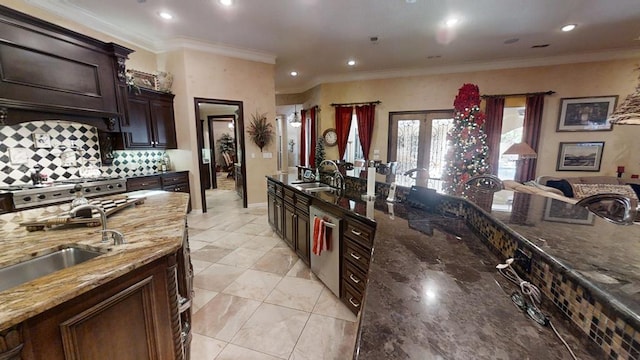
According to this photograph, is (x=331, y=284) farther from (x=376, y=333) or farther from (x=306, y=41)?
(x=306, y=41)

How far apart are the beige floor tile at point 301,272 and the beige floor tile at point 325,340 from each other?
0.58 m

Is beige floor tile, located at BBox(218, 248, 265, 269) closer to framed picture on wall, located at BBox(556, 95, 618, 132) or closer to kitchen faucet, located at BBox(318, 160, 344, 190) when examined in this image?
kitchen faucet, located at BBox(318, 160, 344, 190)

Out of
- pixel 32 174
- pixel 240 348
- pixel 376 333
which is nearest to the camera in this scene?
pixel 376 333

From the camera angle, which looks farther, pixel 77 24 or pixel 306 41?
pixel 306 41

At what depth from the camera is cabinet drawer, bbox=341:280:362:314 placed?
6.13 ft

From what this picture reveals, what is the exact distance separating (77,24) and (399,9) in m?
4.52

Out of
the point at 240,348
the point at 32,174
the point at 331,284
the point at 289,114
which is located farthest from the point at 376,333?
the point at 289,114

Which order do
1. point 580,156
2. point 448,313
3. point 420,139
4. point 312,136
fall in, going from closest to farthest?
point 448,313, point 580,156, point 420,139, point 312,136

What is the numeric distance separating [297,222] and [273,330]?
1152 mm

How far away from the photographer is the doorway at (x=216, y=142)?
473cm

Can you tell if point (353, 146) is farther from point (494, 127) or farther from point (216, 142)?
point (216, 142)

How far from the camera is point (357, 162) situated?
20.2 ft

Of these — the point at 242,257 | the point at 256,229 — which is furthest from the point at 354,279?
the point at 256,229

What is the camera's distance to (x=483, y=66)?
5.46 m
